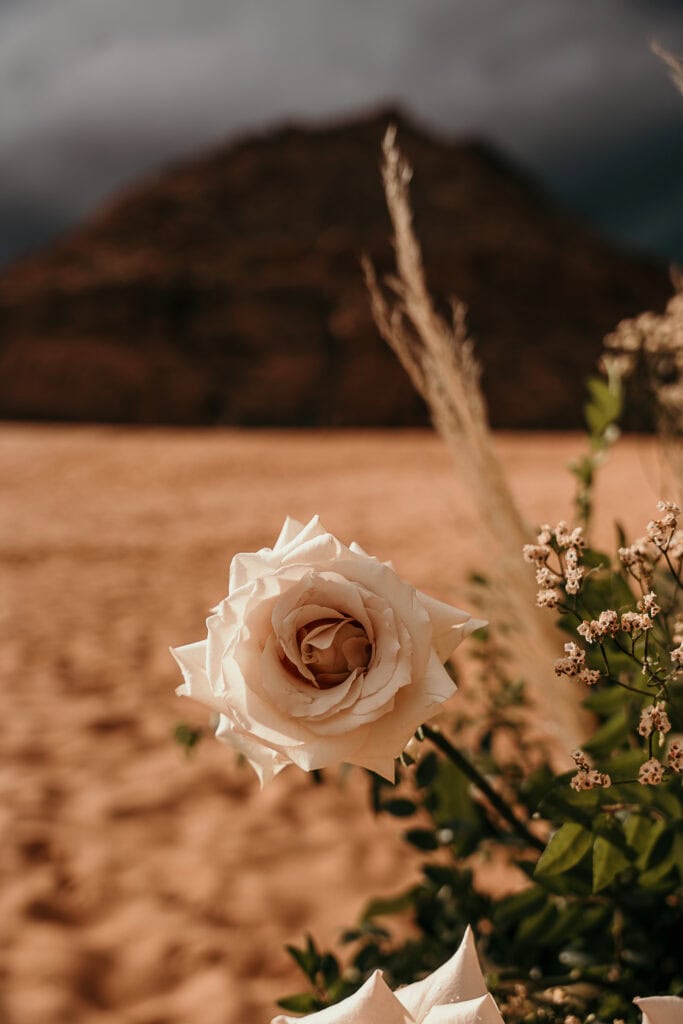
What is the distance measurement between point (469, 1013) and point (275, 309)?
96.9ft

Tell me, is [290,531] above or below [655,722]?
above

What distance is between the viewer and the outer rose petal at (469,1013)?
1.61ft

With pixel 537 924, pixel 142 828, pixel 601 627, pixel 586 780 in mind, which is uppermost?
pixel 601 627

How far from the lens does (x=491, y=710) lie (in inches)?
64.2

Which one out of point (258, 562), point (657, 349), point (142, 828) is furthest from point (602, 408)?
point (142, 828)

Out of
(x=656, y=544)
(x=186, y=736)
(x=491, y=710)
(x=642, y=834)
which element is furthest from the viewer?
(x=491, y=710)

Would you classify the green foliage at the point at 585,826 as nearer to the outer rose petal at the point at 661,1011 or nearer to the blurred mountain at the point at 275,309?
the outer rose petal at the point at 661,1011

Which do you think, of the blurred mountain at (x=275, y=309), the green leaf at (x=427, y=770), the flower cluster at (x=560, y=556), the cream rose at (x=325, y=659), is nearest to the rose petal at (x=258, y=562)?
the cream rose at (x=325, y=659)

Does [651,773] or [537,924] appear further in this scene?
[537,924]

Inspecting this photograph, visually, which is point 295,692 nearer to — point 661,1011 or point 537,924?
point 661,1011

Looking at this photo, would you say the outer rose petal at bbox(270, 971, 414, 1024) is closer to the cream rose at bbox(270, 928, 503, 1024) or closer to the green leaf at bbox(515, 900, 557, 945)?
the cream rose at bbox(270, 928, 503, 1024)

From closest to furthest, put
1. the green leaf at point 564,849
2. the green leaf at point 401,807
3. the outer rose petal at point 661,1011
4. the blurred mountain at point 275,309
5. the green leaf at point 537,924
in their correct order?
1. the outer rose petal at point 661,1011
2. the green leaf at point 564,849
3. the green leaf at point 537,924
4. the green leaf at point 401,807
5. the blurred mountain at point 275,309

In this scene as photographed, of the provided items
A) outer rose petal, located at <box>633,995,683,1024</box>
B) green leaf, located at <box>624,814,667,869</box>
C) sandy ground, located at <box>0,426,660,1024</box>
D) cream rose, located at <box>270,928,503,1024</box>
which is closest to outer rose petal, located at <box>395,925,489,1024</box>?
cream rose, located at <box>270,928,503,1024</box>

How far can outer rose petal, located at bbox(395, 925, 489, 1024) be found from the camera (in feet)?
1.80
